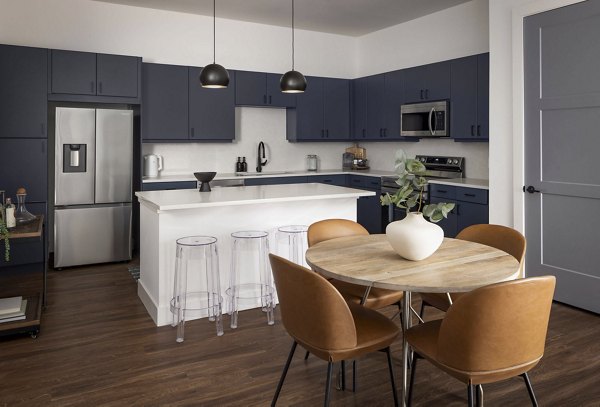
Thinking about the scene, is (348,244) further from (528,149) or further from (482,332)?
(528,149)

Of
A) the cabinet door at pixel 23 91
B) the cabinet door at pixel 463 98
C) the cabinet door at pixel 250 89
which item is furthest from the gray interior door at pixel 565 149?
the cabinet door at pixel 23 91

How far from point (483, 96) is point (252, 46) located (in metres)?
3.00

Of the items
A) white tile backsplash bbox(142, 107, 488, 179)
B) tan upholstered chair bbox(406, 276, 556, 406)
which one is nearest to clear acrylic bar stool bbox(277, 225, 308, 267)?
tan upholstered chair bbox(406, 276, 556, 406)

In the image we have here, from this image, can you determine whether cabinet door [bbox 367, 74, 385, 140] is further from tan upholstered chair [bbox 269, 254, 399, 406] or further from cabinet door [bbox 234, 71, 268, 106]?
tan upholstered chair [bbox 269, 254, 399, 406]

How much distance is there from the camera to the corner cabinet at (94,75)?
5062mm

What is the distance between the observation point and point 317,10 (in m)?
6.02

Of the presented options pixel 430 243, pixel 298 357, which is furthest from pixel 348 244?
pixel 298 357

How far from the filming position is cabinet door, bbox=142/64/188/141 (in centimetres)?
575

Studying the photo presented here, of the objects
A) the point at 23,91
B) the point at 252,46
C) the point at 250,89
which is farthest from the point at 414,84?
the point at 23,91

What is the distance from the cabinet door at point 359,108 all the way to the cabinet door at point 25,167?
3.92 metres

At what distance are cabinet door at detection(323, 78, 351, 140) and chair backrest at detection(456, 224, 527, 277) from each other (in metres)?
4.12

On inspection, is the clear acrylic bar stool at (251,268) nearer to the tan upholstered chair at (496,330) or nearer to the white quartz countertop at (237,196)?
the white quartz countertop at (237,196)

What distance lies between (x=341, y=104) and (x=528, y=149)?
129 inches

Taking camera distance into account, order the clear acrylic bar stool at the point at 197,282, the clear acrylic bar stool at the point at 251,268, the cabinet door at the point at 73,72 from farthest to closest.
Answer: the cabinet door at the point at 73,72 → the clear acrylic bar stool at the point at 251,268 → the clear acrylic bar stool at the point at 197,282
